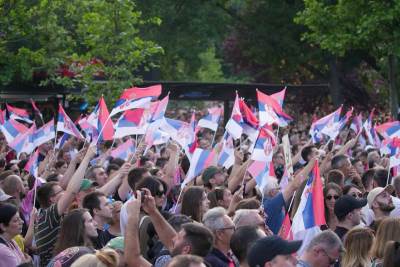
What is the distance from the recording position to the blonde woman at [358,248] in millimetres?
7887

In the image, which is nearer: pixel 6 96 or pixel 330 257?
pixel 330 257

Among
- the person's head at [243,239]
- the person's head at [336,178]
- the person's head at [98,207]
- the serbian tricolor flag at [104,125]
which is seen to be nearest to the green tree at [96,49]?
the serbian tricolor flag at [104,125]

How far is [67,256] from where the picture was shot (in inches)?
280

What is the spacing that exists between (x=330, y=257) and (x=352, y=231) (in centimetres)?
84

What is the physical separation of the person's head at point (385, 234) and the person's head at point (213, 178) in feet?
12.9

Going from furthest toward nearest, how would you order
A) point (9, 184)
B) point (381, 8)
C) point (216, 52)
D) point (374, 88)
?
point (216, 52) < point (374, 88) < point (381, 8) < point (9, 184)

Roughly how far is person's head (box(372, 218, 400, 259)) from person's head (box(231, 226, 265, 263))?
120 cm

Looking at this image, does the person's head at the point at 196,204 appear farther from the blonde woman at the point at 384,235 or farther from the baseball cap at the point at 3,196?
the baseball cap at the point at 3,196

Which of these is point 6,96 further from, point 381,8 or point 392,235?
point 392,235

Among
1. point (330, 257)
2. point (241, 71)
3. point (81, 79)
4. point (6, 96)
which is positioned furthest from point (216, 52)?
point (330, 257)

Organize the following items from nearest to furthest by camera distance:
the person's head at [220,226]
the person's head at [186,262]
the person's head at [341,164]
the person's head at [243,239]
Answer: the person's head at [186,262] → the person's head at [243,239] → the person's head at [220,226] → the person's head at [341,164]

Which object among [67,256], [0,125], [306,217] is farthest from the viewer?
[0,125]

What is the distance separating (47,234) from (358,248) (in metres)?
2.79

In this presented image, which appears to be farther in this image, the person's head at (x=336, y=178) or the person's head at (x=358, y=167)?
the person's head at (x=358, y=167)
